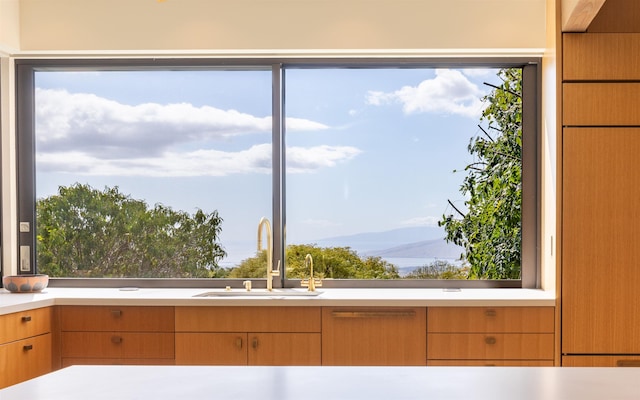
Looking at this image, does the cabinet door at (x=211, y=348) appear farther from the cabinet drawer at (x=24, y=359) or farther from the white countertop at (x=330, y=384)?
the white countertop at (x=330, y=384)

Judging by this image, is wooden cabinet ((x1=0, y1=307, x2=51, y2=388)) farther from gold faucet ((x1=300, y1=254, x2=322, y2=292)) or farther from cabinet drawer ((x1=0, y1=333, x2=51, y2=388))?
gold faucet ((x1=300, y1=254, x2=322, y2=292))

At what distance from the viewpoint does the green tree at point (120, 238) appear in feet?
13.4

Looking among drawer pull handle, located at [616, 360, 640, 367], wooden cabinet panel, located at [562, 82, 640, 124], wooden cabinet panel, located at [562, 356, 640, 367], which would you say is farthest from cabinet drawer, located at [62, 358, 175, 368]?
wooden cabinet panel, located at [562, 82, 640, 124]

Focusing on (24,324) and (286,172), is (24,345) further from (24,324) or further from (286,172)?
(286,172)

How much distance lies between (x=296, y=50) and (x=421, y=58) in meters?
0.75

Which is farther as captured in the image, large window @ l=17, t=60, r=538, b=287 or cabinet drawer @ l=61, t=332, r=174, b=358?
large window @ l=17, t=60, r=538, b=287

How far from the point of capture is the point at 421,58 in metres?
3.97

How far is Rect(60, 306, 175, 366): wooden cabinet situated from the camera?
3391 mm

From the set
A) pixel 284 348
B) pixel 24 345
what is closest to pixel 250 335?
pixel 284 348

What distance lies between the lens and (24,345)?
320 cm

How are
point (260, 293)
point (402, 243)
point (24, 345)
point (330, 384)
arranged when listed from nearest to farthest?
point (330, 384) < point (24, 345) < point (260, 293) < point (402, 243)

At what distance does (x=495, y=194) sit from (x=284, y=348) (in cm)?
161

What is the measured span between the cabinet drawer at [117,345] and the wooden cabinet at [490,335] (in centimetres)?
135

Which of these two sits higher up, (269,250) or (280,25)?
(280,25)
